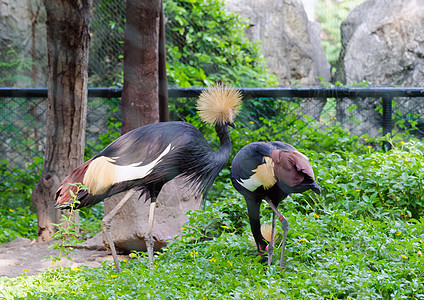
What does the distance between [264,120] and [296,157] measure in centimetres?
316

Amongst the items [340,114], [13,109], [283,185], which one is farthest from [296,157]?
[13,109]

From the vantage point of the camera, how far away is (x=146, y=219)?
4770 mm

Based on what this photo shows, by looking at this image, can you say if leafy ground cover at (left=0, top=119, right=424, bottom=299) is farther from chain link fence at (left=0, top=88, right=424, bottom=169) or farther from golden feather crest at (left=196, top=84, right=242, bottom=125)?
chain link fence at (left=0, top=88, right=424, bottom=169)

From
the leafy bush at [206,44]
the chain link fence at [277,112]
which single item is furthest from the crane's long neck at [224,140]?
the leafy bush at [206,44]

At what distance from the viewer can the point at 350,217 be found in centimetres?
430

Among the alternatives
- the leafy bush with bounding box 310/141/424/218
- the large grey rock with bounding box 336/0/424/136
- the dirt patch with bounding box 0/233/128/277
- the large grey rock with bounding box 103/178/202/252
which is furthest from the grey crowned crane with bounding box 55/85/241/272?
the large grey rock with bounding box 336/0/424/136

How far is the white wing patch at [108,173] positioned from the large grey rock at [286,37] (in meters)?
6.91

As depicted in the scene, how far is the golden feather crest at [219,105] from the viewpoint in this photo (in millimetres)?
4070

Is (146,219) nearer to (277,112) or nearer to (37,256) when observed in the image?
(37,256)

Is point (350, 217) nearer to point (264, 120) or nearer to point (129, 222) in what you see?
point (129, 222)

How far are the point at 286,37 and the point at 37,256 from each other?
7440mm

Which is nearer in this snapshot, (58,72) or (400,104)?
(58,72)

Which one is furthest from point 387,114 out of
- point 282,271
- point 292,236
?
point 282,271

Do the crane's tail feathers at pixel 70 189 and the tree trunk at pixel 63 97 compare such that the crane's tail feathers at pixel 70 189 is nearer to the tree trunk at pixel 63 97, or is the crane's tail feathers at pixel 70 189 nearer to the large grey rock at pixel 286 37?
the tree trunk at pixel 63 97
